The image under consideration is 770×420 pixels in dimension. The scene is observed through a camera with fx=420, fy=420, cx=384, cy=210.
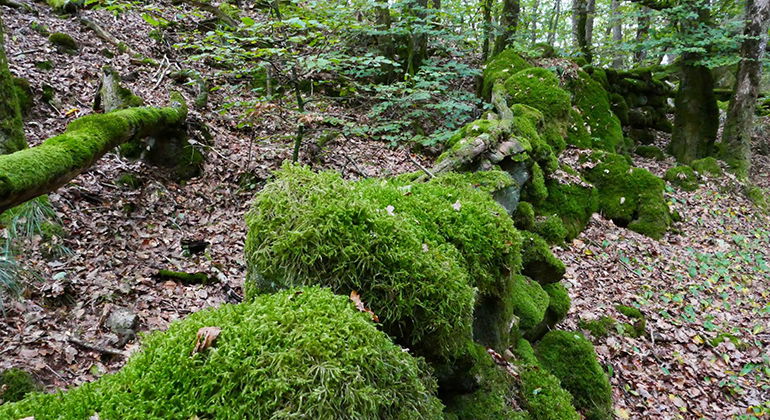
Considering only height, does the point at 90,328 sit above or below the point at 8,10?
below

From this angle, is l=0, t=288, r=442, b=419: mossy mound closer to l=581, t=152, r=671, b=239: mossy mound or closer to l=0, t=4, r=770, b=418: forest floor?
l=0, t=4, r=770, b=418: forest floor

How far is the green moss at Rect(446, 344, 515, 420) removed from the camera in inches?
110

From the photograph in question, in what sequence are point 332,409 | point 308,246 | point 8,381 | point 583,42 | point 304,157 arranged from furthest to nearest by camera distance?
point 583,42
point 304,157
point 8,381
point 308,246
point 332,409

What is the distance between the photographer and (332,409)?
146cm

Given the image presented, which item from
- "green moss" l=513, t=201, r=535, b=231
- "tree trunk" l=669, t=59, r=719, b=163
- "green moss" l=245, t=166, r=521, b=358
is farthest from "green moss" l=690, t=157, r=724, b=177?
"green moss" l=245, t=166, r=521, b=358

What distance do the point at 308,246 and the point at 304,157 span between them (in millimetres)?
5706

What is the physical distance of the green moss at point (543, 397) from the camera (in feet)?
10.8

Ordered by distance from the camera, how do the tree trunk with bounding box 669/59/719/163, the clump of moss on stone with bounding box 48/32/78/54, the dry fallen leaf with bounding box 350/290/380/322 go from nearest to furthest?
1. the dry fallen leaf with bounding box 350/290/380/322
2. the clump of moss on stone with bounding box 48/32/78/54
3. the tree trunk with bounding box 669/59/719/163

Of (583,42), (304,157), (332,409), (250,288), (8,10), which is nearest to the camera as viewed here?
(332,409)

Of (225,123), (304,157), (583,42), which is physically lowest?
(304,157)

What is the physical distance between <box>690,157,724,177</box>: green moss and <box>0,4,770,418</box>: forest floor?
1495 mm

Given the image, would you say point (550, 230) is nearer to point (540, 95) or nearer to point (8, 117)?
point (540, 95)

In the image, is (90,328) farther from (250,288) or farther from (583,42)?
(583,42)

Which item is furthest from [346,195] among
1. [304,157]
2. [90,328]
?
[304,157]
